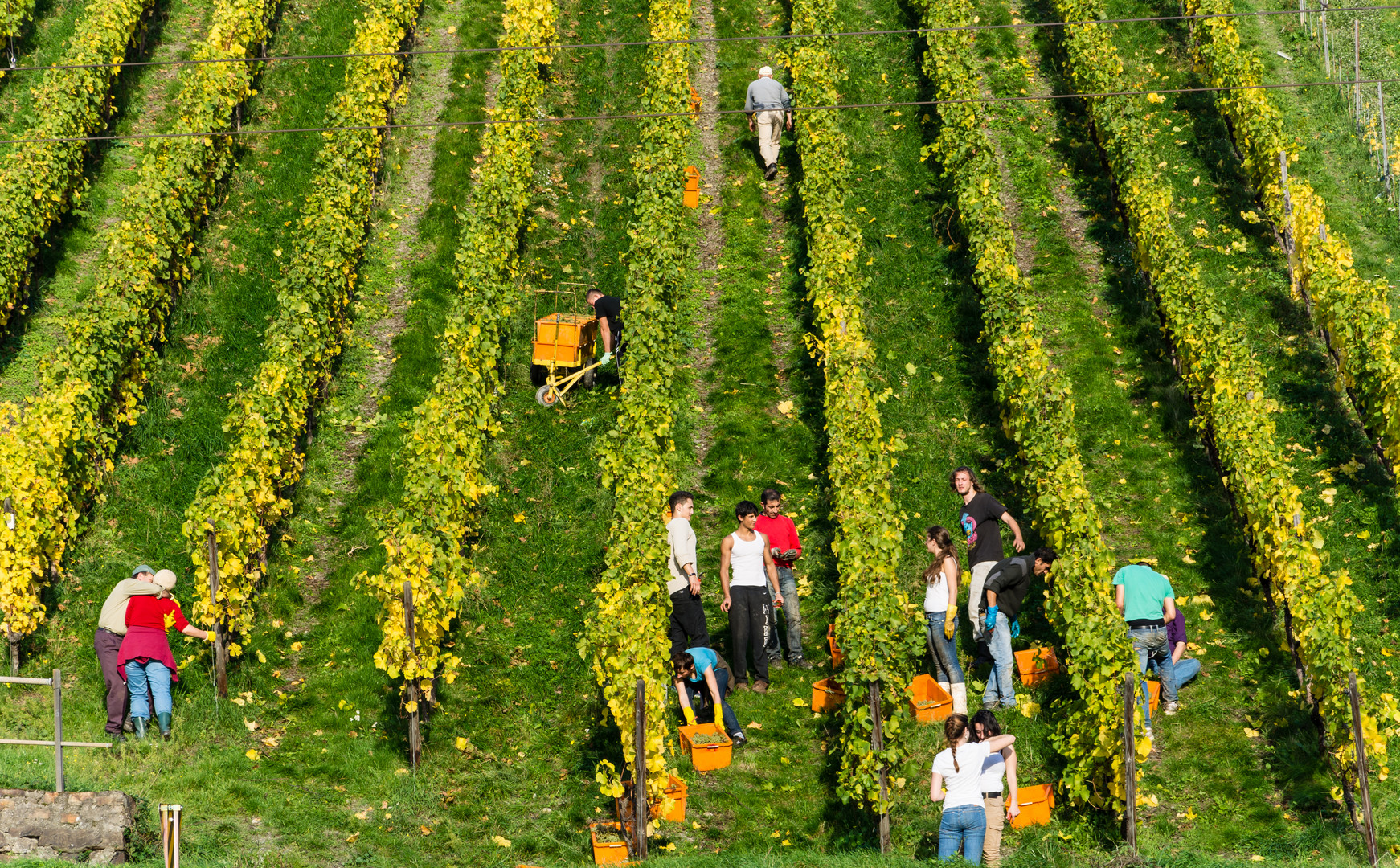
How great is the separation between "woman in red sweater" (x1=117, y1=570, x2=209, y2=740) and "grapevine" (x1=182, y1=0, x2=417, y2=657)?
42 cm

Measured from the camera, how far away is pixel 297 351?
51.3 feet

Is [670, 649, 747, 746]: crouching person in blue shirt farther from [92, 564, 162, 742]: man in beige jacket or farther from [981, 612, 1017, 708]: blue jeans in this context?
[92, 564, 162, 742]: man in beige jacket

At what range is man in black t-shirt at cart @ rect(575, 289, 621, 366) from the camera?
54.6 ft

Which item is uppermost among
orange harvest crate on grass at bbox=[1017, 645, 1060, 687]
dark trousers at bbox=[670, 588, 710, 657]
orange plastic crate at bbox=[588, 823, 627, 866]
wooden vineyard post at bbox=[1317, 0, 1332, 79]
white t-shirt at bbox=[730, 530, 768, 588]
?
wooden vineyard post at bbox=[1317, 0, 1332, 79]

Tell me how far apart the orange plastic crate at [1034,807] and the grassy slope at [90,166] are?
11.5 metres

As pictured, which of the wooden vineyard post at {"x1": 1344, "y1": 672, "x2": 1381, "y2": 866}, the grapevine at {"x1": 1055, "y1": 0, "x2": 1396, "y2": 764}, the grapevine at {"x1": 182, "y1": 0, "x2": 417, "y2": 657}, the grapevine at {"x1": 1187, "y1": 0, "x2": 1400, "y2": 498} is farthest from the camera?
the grapevine at {"x1": 1187, "y1": 0, "x2": 1400, "y2": 498}

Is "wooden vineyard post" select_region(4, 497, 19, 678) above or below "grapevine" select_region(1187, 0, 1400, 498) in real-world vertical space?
below

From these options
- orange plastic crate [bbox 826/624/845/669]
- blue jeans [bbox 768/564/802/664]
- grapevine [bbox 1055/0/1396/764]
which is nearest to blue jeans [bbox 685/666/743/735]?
blue jeans [bbox 768/564/802/664]

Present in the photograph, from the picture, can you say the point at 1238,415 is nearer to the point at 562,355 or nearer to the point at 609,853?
the point at 562,355

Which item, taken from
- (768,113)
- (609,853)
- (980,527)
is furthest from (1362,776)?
(768,113)

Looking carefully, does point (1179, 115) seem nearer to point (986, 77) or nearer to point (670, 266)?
point (986, 77)

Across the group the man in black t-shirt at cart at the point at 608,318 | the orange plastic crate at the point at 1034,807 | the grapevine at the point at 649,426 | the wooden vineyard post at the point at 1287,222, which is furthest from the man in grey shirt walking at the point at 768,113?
the orange plastic crate at the point at 1034,807

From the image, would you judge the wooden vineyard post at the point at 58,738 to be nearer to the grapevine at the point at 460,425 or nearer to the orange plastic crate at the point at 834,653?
the grapevine at the point at 460,425

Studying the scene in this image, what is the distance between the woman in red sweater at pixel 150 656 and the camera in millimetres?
12375
